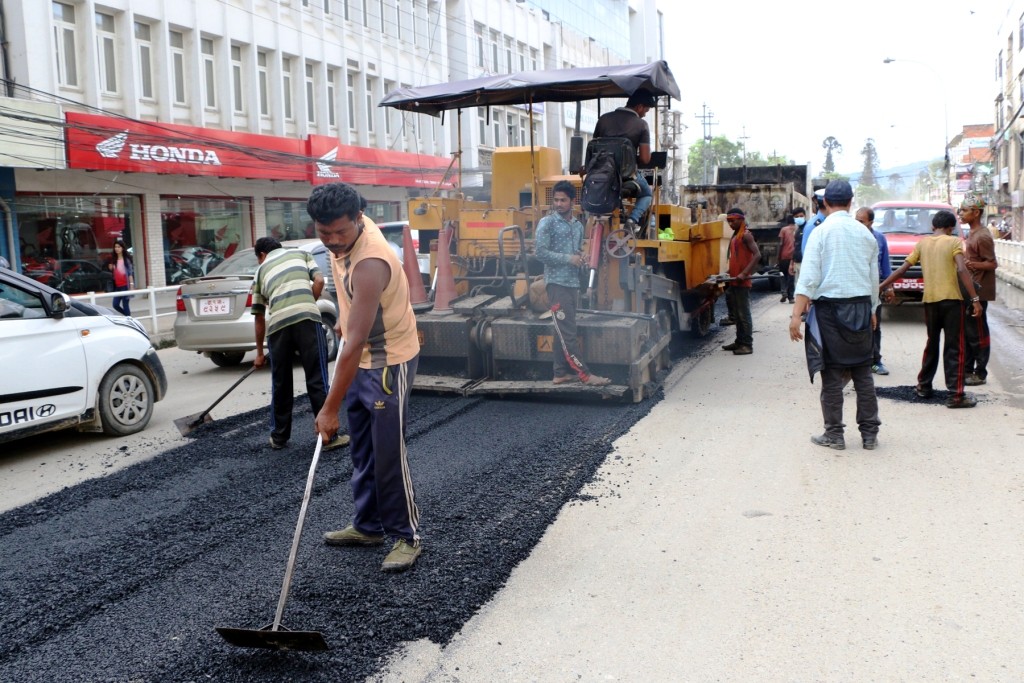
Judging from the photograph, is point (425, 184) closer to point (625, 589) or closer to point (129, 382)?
point (129, 382)

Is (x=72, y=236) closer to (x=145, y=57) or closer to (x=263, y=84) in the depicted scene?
(x=145, y=57)

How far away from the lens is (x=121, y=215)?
2161 centimetres

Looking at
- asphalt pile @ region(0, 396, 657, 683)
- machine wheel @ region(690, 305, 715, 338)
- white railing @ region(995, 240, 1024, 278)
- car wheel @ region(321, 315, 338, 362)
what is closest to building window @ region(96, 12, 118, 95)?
car wheel @ region(321, 315, 338, 362)

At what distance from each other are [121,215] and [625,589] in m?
20.0

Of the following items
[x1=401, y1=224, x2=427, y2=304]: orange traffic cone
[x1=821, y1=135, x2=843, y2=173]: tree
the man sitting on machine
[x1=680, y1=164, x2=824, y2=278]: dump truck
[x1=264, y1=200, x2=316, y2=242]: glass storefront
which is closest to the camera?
the man sitting on machine

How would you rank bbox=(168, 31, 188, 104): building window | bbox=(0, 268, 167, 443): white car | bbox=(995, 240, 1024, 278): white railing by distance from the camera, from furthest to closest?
bbox=(168, 31, 188, 104): building window → bbox=(995, 240, 1024, 278): white railing → bbox=(0, 268, 167, 443): white car

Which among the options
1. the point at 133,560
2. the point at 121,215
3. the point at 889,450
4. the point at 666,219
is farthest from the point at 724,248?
the point at 121,215

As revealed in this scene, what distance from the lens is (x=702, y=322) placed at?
13.4 meters

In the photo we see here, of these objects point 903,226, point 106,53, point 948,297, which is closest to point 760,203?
point 903,226

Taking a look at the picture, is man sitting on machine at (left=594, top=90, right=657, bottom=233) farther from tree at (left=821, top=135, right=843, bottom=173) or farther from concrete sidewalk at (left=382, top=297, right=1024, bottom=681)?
tree at (left=821, top=135, right=843, bottom=173)

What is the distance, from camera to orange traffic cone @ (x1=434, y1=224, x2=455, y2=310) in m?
9.70

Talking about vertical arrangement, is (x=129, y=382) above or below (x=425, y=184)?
below

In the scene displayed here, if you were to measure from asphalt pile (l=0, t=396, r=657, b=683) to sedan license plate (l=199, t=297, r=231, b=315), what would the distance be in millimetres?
3961

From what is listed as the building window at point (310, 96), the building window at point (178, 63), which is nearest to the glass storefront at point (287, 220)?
Answer: the building window at point (310, 96)
